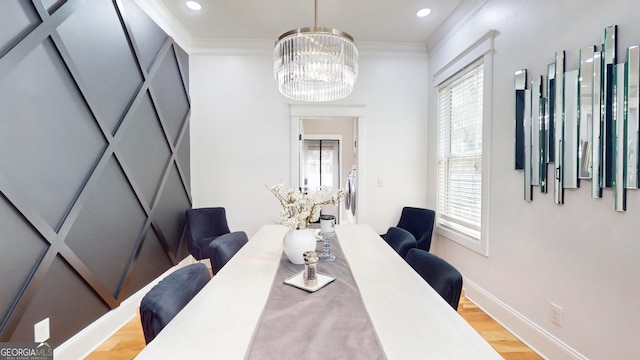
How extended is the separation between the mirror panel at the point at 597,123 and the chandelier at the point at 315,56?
131 centimetres

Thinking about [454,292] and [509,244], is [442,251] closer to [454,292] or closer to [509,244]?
[509,244]

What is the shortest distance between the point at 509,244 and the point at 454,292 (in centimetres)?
131

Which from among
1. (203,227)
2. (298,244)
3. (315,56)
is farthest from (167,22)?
(298,244)

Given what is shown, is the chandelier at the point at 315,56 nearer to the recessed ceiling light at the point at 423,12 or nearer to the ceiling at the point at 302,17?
the ceiling at the point at 302,17

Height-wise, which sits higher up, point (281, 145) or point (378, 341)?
point (281, 145)

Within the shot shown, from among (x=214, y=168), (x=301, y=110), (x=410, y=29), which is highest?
(x=410, y=29)

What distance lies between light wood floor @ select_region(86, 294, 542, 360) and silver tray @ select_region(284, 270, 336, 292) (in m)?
1.42

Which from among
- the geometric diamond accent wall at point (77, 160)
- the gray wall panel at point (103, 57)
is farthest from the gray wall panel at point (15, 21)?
the gray wall panel at point (103, 57)

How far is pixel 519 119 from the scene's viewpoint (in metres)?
1.98

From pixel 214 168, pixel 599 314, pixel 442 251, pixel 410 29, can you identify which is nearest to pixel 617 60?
pixel 599 314

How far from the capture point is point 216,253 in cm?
169

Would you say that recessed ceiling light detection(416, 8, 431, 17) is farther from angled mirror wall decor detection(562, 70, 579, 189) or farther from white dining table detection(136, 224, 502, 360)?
white dining table detection(136, 224, 502, 360)

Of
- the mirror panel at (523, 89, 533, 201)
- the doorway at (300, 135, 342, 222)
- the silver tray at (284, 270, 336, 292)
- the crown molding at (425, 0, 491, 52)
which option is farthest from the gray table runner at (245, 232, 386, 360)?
the doorway at (300, 135, 342, 222)

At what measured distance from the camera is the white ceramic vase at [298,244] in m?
1.49
